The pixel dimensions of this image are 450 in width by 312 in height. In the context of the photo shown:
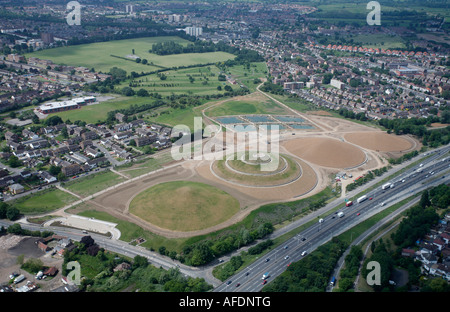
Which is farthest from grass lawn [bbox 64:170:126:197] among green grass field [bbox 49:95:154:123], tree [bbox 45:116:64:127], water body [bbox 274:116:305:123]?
water body [bbox 274:116:305:123]

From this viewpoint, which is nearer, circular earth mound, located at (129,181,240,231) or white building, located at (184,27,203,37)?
circular earth mound, located at (129,181,240,231)

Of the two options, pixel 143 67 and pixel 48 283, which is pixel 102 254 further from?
pixel 143 67

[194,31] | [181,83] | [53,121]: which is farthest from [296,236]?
[194,31]

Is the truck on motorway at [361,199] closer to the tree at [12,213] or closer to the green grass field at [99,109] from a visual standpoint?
the tree at [12,213]

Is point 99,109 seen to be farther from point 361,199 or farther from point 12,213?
point 361,199

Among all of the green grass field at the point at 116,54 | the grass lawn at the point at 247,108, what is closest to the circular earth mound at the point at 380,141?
the grass lawn at the point at 247,108

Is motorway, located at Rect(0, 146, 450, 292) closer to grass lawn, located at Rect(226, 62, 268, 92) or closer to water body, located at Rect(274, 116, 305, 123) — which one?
water body, located at Rect(274, 116, 305, 123)

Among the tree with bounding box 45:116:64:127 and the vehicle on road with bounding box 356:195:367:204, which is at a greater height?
the tree with bounding box 45:116:64:127
